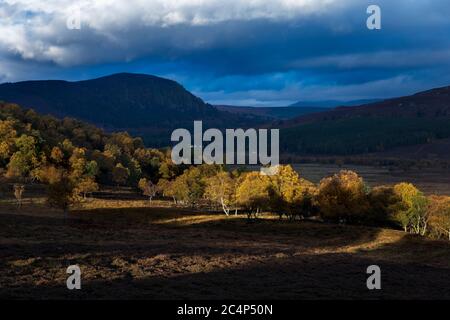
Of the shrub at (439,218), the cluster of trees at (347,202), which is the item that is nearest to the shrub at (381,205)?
the cluster of trees at (347,202)

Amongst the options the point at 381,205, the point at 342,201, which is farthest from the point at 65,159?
the point at 381,205

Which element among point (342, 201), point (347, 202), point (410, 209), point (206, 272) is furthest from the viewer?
point (342, 201)

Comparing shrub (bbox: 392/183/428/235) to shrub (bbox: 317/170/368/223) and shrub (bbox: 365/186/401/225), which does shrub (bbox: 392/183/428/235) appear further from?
shrub (bbox: 317/170/368/223)

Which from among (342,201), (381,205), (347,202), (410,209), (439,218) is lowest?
(439,218)

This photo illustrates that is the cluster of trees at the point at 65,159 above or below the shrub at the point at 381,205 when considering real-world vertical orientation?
above

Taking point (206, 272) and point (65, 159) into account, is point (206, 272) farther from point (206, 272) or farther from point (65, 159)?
point (65, 159)

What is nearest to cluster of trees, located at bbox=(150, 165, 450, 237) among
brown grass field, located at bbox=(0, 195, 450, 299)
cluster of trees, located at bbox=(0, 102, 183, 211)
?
brown grass field, located at bbox=(0, 195, 450, 299)

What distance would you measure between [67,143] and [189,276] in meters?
129

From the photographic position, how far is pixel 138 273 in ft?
88.7

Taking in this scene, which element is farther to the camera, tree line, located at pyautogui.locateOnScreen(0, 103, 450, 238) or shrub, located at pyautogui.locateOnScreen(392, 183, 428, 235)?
tree line, located at pyautogui.locateOnScreen(0, 103, 450, 238)

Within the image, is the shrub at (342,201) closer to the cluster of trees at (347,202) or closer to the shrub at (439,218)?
the cluster of trees at (347,202)

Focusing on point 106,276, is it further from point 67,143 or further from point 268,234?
point 67,143
